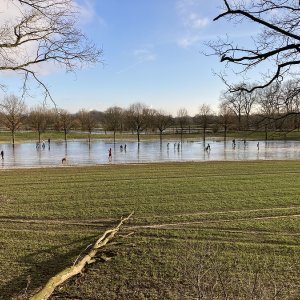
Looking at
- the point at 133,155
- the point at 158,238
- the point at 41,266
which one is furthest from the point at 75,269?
the point at 133,155

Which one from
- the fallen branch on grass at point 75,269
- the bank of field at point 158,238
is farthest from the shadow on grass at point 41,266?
the fallen branch on grass at point 75,269

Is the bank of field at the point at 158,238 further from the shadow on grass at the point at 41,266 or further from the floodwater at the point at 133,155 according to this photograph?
the floodwater at the point at 133,155

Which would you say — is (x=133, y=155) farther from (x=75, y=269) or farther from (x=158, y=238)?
(x=75, y=269)

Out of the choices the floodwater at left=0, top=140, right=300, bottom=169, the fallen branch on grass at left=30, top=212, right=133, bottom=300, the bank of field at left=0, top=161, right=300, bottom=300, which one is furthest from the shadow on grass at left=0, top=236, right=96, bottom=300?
the floodwater at left=0, top=140, right=300, bottom=169

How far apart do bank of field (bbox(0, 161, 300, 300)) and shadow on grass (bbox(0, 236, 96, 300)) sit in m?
0.02

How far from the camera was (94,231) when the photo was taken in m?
10.4

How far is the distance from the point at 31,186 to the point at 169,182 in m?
6.30

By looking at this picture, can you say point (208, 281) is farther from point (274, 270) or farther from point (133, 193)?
point (133, 193)

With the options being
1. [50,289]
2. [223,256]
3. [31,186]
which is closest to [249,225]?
[223,256]

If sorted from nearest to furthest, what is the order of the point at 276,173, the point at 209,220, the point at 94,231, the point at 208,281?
the point at 208,281
the point at 94,231
the point at 209,220
the point at 276,173

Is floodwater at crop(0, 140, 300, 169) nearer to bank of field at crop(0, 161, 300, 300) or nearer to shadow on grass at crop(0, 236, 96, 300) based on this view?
bank of field at crop(0, 161, 300, 300)

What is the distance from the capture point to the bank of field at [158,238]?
23.4 ft

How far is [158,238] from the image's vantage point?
9.78 m

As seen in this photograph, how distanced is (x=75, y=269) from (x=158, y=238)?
9.14 ft
